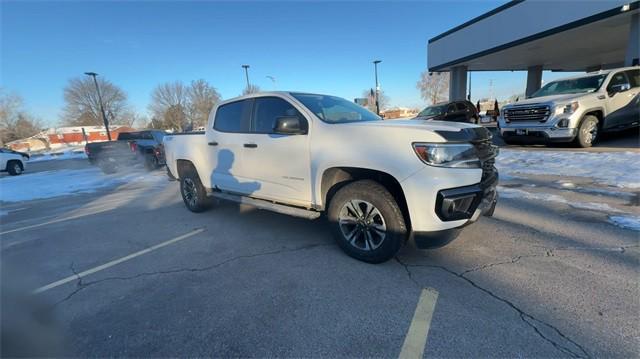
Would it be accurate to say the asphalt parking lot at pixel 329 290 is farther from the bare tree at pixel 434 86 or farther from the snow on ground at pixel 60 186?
Answer: the bare tree at pixel 434 86

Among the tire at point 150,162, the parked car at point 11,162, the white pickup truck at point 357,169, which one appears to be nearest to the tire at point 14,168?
the parked car at point 11,162

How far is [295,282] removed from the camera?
2898 millimetres

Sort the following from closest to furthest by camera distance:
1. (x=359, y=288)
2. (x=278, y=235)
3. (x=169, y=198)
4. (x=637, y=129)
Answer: (x=359, y=288)
(x=278, y=235)
(x=169, y=198)
(x=637, y=129)

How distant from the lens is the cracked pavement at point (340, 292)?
2.06m

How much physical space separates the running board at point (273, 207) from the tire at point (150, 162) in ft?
33.4

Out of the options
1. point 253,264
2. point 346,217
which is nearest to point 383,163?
point 346,217

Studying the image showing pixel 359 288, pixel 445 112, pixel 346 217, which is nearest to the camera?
pixel 359 288

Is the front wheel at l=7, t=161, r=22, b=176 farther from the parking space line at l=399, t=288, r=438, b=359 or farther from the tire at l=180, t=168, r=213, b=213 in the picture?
the parking space line at l=399, t=288, r=438, b=359

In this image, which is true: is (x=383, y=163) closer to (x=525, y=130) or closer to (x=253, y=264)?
(x=253, y=264)

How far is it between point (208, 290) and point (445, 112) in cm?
1427

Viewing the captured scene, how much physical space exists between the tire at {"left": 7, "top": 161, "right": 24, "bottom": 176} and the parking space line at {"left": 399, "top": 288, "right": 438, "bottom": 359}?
2196 centimetres

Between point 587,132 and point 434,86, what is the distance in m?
53.3

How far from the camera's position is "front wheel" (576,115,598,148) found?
26.8ft

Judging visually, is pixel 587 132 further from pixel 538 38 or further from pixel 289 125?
pixel 289 125
